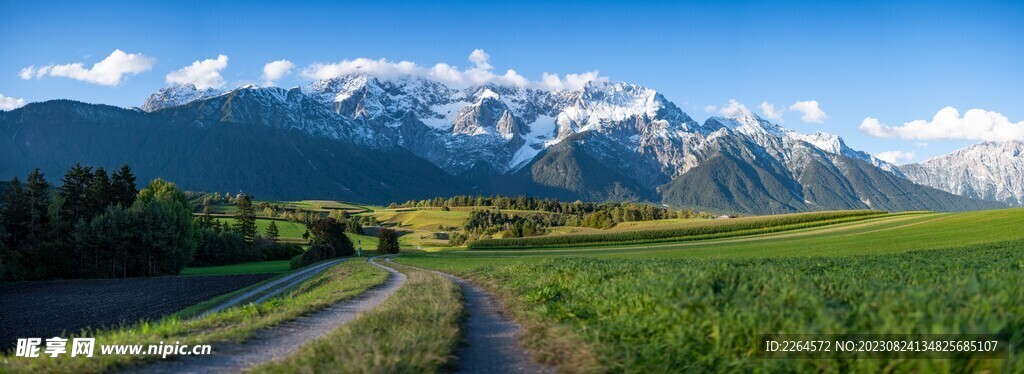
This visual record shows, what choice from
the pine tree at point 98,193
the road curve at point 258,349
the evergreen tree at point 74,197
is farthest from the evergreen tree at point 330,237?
the road curve at point 258,349

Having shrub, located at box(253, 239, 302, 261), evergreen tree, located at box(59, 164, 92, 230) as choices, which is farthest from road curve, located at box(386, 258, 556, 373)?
shrub, located at box(253, 239, 302, 261)

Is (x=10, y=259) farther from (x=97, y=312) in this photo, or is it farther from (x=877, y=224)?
(x=877, y=224)

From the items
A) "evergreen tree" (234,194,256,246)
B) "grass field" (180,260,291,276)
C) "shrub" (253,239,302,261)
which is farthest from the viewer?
"evergreen tree" (234,194,256,246)

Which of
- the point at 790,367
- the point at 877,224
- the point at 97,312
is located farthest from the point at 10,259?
the point at 877,224

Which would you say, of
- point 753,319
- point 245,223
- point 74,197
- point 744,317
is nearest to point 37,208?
point 74,197

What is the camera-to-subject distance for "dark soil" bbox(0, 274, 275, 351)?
2942 centimetres

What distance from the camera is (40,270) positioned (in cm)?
6862

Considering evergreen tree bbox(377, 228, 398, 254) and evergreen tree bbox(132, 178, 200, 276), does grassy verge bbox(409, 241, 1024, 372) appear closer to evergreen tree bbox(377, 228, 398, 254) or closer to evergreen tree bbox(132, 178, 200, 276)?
evergreen tree bbox(132, 178, 200, 276)

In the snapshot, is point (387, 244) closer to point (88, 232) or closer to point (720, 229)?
point (88, 232)

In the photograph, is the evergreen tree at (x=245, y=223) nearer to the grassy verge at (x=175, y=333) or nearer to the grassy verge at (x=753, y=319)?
the grassy verge at (x=175, y=333)

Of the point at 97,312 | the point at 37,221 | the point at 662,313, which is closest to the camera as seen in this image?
the point at 662,313

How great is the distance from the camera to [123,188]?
86.8m

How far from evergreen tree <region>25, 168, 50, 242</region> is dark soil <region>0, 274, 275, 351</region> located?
1892 centimetres

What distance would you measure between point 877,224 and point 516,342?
3816 inches
